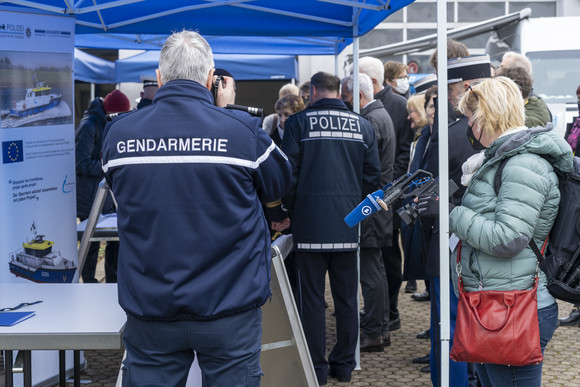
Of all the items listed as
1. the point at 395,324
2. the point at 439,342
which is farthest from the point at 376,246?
the point at 439,342

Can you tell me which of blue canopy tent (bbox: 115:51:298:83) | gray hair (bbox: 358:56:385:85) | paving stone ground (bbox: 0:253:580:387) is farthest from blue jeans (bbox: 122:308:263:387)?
blue canopy tent (bbox: 115:51:298:83)

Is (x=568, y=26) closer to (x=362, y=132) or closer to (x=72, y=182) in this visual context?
(x=362, y=132)

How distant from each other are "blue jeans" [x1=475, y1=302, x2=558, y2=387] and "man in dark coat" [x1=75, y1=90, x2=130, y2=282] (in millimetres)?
3634

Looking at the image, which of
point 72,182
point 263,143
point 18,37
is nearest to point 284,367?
point 263,143

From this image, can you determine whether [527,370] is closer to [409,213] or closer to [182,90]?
[409,213]

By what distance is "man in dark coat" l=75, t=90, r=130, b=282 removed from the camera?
5.82m

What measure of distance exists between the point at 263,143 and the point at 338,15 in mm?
2899

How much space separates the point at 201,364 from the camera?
2.42 metres

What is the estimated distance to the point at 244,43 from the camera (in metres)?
7.80

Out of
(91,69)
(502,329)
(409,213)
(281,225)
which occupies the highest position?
(91,69)

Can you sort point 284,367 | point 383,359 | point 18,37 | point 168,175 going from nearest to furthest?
point 168,175
point 284,367
point 18,37
point 383,359

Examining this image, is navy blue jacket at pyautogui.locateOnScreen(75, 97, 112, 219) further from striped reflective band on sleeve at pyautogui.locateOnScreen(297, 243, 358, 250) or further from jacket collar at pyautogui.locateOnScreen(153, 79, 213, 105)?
jacket collar at pyautogui.locateOnScreen(153, 79, 213, 105)

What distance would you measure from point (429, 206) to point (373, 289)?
1934mm

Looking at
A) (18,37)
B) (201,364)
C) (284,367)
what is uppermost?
(18,37)
